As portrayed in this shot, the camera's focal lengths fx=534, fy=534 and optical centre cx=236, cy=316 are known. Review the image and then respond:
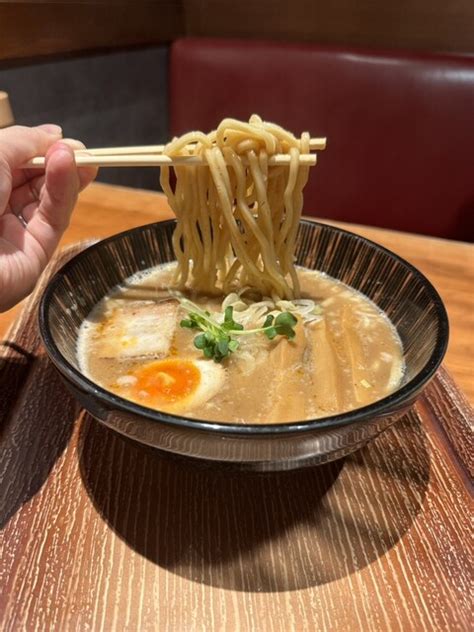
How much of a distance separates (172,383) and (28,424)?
11.6 inches

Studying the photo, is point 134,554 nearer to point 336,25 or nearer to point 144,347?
point 144,347

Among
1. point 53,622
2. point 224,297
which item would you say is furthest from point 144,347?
point 53,622

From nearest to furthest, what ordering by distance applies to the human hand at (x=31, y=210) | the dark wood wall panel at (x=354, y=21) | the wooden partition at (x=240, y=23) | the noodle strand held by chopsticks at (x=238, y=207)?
1. the human hand at (x=31, y=210)
2. the noodle strand held by chopsticks at (x=238, y=207)
3. the wooden partition at (x=240, y=23)
4. the dark wood wall panel at (x=354, y=21)

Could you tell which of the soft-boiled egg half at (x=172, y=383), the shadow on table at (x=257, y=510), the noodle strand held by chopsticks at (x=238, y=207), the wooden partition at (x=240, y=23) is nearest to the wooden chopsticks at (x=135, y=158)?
the noodle strand held by chopsticks at (x=238, y=207)

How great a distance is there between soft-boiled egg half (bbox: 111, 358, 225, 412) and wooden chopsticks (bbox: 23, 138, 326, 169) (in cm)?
44

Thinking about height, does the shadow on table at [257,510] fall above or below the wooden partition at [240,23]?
below

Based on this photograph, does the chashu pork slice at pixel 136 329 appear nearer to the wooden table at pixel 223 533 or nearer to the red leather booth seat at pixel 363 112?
the wooden table at pixel 223 533

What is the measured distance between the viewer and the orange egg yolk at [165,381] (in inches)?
39.6

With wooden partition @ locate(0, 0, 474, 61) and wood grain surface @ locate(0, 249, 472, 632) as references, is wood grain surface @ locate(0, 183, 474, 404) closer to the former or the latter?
wood grain surface @ locate(0, 249, 472, 632)

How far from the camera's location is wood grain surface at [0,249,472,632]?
0.74 m

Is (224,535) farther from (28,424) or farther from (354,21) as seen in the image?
(354,21)

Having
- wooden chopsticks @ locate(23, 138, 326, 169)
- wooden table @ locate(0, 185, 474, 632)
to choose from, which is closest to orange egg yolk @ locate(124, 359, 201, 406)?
wooden table @ locate(0, 185, 474, 632)

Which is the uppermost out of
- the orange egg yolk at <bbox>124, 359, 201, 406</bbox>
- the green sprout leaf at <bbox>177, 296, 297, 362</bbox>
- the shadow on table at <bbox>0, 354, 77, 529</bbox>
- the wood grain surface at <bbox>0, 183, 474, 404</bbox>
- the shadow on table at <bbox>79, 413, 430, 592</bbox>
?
the green sprout leaf at <bbox>177, 296, 297, 362</bbox>

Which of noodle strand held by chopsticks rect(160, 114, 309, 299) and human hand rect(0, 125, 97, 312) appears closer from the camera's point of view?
human hand rect(0, 125, 97, 312)
